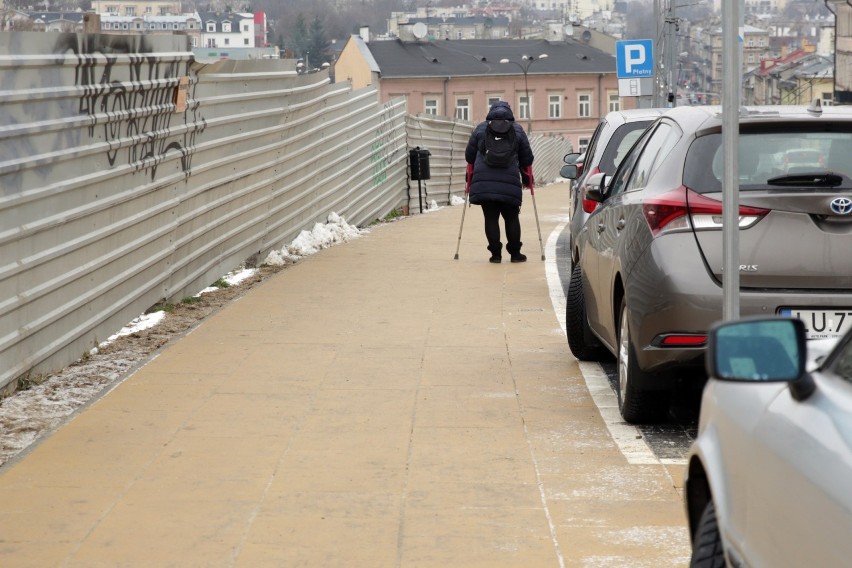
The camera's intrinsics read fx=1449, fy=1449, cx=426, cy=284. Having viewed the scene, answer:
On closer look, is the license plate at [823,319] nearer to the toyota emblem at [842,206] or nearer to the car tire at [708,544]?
the toyota emblem at [842,206]

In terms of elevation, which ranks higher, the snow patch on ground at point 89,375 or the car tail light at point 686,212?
the car tail light at point 686,212

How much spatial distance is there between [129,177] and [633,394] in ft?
14.0

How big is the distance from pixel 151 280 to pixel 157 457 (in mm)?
4086

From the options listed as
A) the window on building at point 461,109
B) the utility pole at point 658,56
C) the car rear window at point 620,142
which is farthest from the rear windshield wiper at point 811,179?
the window on building at point 461,109

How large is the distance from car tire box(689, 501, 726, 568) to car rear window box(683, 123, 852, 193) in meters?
2.86

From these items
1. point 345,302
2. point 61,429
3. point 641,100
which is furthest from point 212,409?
point 641,100

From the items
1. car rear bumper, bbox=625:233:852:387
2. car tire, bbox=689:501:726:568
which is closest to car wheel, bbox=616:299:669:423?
car rear bumper, bbox=625:233:852:387

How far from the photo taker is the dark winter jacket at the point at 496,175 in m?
14.6

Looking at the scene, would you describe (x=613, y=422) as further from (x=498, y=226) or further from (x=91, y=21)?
(x=498, y=226)

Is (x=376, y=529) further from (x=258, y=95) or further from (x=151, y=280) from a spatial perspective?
(x=258, y=95)

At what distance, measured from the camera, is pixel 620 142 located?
12523 mm

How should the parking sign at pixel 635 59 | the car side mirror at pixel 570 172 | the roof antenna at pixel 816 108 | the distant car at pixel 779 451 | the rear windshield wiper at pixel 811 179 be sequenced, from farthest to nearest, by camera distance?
the parking sign at pixel 635 59
the car side mirror at pixel 570 172
the roof antenna at pixel 816 108
the rear windshield wiper at pixel 811 179
the distant car at pixel 779 451

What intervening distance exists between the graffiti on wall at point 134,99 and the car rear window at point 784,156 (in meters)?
3.91

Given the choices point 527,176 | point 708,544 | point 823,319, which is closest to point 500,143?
point 527,176
